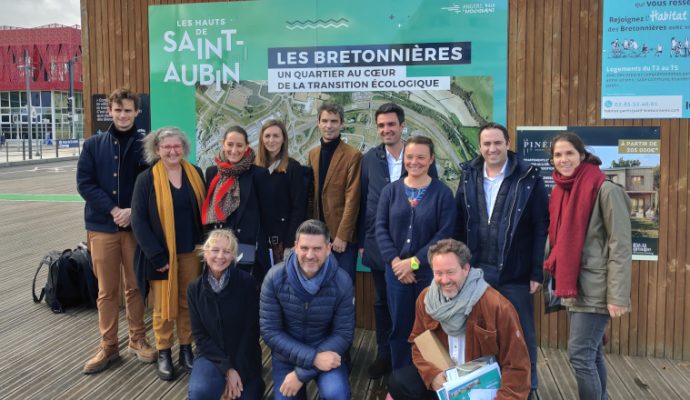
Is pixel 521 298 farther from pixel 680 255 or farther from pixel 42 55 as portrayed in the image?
pixel 42 55

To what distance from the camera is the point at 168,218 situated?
161 inches

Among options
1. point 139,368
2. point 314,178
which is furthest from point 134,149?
point 139,368

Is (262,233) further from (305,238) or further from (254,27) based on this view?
(254,27)

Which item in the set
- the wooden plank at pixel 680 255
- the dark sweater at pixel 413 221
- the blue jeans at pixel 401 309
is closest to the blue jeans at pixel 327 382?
the blue jeans at pixel 401 309

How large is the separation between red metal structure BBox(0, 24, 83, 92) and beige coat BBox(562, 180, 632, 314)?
5871cm

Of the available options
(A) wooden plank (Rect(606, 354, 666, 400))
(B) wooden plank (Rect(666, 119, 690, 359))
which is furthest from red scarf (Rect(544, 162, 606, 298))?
(B) wooden plank (Rect(666, 119, 690, 359))

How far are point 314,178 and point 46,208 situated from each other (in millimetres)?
11853

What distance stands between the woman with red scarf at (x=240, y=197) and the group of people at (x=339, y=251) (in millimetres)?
11

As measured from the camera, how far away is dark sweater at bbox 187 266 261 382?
136 inches

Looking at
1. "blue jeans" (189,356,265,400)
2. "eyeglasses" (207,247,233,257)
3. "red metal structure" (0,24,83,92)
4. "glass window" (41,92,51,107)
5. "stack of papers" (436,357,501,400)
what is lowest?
"blue jeans" (189,356,265,400)

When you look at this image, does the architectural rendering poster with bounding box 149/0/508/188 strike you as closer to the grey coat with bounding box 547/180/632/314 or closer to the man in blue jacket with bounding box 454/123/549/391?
the man in blue jacket with bounding box 454/123/549/391

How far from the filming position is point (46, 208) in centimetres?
1380

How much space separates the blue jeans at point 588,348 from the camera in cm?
314

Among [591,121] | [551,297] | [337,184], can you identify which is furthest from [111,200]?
[591,121]
